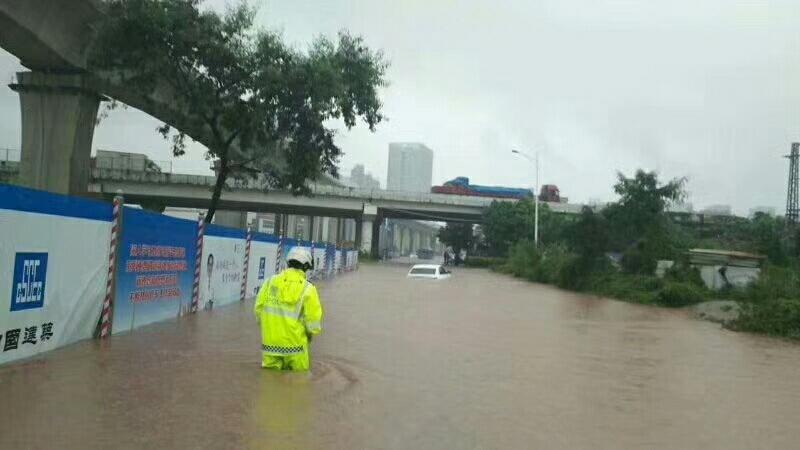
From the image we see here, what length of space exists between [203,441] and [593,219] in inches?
1243

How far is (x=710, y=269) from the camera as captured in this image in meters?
26.9

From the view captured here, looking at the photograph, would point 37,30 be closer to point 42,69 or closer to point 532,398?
point 42,69

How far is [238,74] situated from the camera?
70.1 feet

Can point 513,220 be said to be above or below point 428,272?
above

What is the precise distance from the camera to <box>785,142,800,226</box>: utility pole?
6300cm

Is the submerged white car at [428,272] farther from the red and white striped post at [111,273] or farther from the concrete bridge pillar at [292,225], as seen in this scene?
the concrete bridge pillar at [292,225]

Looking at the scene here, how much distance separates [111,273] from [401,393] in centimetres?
494

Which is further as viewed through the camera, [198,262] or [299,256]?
[198,262]

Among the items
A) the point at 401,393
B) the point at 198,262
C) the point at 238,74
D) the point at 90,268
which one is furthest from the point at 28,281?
the point at 238,74

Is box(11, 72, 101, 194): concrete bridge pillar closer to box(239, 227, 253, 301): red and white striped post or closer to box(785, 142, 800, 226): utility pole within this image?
box(239, 227, 253, 301): red and white striped post

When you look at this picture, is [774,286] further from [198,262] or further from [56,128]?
[56,128]

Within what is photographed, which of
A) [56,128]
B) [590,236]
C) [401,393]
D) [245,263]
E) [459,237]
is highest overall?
[56,128]

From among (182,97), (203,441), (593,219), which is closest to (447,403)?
(203,441)

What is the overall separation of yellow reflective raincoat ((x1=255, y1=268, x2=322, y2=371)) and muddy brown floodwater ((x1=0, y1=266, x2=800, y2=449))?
0.86ft
